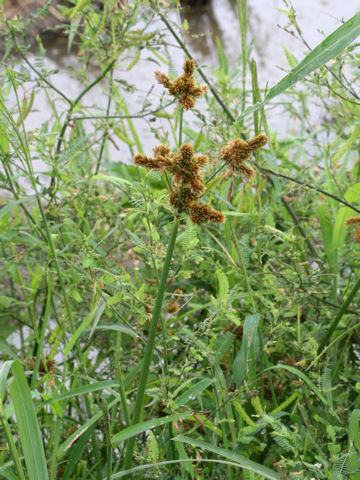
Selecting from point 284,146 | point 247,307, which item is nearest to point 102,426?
point 247,307

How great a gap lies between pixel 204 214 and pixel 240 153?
67mm

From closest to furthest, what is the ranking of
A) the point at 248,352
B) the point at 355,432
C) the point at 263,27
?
the point at 355,432
the point at 248,352
the point at 263,27

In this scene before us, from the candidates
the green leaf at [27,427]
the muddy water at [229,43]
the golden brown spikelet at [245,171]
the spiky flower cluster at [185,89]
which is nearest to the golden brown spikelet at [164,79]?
the spiky flower cluster at [185,89]

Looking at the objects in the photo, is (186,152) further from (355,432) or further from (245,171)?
(355,432)

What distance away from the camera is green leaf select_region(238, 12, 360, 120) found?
1.70 ft

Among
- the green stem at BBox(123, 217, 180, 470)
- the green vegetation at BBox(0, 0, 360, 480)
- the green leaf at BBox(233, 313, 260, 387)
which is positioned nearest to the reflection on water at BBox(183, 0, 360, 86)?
the green vegetation at BBox(0, 0, 360, 480)

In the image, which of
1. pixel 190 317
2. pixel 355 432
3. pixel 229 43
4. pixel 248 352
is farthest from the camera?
pixel 229 43

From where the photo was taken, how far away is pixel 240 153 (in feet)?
1.72

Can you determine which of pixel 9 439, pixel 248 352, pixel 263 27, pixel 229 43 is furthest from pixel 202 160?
pixel 263 27

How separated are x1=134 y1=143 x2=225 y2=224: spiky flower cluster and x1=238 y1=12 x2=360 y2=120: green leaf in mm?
91

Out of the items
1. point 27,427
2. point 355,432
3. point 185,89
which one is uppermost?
point 185,89

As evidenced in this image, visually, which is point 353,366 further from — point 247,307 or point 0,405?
point 0,405

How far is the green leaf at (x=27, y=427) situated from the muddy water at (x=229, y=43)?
1.82 meters

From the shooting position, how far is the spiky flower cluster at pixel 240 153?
1.67ft
